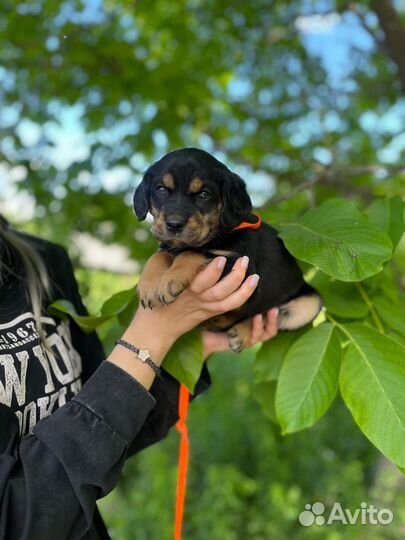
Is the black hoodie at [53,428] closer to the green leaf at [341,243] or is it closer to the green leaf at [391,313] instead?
the green leaf at [341,243]

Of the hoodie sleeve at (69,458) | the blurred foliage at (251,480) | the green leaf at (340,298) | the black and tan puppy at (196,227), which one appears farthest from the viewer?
the blurred foliage at (251,480)

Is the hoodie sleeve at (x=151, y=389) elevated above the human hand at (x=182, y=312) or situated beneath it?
situated beneath

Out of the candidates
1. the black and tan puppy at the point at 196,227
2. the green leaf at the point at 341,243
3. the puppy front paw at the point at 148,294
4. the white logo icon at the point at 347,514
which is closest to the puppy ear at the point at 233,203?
the black and tan puppy at the point at 196,227

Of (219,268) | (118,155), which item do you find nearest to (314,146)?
(118,155)

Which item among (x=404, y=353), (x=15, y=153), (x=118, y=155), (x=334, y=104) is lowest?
(x=404, y=353)

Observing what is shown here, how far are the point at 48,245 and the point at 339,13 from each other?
3110mm

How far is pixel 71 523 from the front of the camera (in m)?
1.47

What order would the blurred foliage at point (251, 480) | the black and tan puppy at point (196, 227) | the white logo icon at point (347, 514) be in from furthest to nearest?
the blurred foliage at point (251, 480)
the white logo icon at point (347, 514)
the black and tan puppy at point (196, 227)

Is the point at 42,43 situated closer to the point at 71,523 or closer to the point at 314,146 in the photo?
the point at 314,146

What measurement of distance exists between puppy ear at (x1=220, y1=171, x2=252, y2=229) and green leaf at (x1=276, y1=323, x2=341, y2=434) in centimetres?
40

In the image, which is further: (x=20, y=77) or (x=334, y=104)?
(x=334, y=104)

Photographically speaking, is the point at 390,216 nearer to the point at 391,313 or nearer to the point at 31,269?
the point at 391,313

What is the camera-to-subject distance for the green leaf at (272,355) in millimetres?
1916

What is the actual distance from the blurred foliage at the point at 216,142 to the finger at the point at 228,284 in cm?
51
